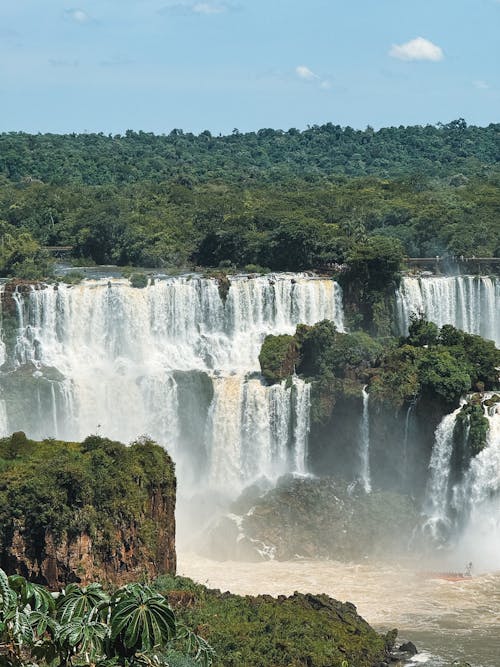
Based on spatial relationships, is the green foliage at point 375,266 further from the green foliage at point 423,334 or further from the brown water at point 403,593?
the brown water at point 403,593

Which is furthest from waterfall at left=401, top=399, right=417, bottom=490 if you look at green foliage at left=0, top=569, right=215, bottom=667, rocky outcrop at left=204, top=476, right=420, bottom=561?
green foliage at left=0, top=569, right=215, bottom=667

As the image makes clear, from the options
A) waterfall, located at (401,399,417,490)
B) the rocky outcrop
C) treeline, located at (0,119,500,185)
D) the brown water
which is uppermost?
treeline, located at (0,119,500,185)

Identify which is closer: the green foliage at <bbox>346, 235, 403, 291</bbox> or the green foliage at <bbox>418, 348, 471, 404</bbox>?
the green foliage at <bbox>418, 348, 471, 404</bbox>

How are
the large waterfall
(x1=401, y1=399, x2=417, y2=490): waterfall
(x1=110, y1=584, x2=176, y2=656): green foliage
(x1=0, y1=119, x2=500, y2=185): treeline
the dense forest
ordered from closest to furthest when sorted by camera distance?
(x1=110, y1=584, x2=176, y2=656): green foliage < (x1=401, y1=399, x2=417, y2=490): waterfall < the large waterfall < the dense forest < (x1=0, y1=119, x2=500, y2=185): treeline

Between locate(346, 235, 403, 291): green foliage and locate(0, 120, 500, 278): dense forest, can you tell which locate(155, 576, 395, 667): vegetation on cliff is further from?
locate(0, 120, 500, 278): dense forest

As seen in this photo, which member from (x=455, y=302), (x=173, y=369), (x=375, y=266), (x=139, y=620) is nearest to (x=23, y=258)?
(x=173, y=369)

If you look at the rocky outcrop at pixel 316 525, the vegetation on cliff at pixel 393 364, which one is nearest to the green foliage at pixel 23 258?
the vegetation on cliff at pixel 393 364
